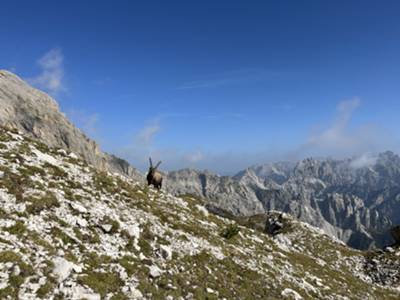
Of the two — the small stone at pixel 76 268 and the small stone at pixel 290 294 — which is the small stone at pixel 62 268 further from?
the small stone at pixel 290 294

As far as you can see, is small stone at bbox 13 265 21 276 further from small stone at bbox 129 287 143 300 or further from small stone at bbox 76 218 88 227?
small stone at bbox 76 218 88 227

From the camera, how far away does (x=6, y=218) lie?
1409 centimetres

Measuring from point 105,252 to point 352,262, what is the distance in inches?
1435

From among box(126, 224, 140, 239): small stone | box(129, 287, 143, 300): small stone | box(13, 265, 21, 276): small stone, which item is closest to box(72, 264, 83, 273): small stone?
box(13, 265, 21, 276): small stone

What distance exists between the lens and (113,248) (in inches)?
623

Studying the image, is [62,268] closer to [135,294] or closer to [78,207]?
[135,294]

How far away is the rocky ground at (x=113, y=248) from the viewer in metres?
12.4

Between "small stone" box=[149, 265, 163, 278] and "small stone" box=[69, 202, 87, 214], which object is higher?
"small stone" box=[69, 202, 87, 214]

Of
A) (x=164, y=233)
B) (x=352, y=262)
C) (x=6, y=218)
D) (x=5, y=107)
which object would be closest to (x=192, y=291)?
(x=164, y=233)

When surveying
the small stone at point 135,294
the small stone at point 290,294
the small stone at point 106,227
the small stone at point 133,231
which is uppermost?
the small stone at point 106,227

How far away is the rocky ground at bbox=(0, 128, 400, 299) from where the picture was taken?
40.7 feet

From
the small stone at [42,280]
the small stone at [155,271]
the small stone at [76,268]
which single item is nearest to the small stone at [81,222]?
the small stone at [76,268]

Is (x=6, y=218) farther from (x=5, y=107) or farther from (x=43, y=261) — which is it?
(x=5, y=107)

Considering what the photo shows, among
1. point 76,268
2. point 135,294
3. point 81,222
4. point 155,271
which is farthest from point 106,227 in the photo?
point 135,294
